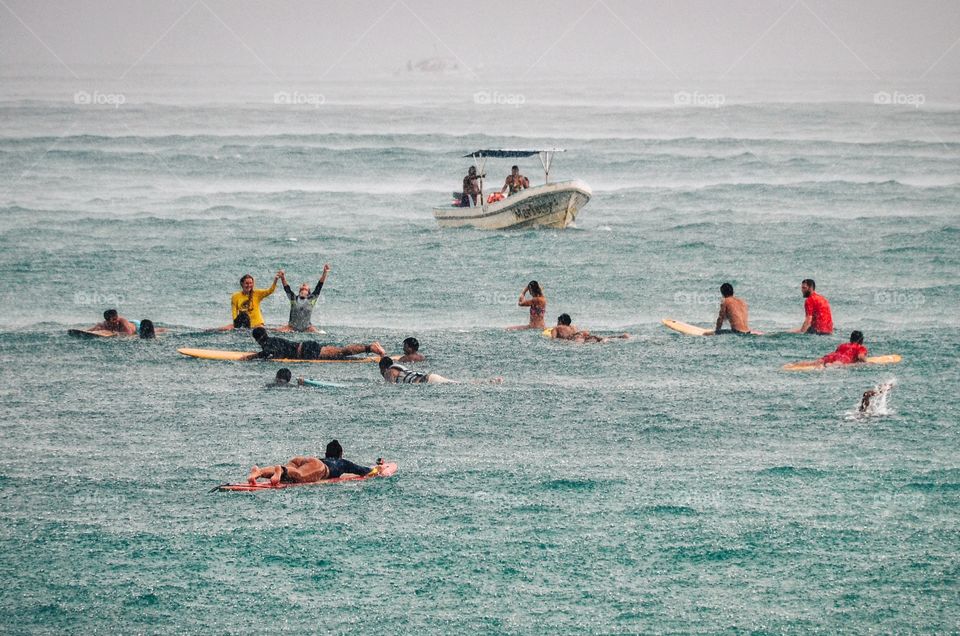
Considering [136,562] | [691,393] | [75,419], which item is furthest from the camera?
[691,393]

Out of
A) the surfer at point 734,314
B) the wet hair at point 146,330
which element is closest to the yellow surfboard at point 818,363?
the surfer at point 734,314

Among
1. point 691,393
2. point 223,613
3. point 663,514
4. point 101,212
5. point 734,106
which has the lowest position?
point 223,613

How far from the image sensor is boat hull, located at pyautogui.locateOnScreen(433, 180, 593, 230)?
3869 cm

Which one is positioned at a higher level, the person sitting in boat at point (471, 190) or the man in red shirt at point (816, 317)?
the person sitting in boat at point (471, 190)

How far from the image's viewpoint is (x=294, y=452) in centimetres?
1742

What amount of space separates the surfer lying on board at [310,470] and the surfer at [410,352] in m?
5.89

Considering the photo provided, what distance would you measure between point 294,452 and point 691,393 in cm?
711

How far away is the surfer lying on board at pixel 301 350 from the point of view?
883 inches

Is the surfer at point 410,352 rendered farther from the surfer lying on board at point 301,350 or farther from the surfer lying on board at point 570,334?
the surfer lying on board at point 570,334

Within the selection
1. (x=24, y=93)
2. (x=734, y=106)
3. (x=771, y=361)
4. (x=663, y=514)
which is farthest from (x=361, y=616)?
(x=24, y=93)

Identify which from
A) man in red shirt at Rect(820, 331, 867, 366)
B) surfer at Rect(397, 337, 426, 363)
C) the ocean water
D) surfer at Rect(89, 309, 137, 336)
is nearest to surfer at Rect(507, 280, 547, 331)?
the ocean water

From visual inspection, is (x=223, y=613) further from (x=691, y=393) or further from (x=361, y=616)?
(x=691, y=393)

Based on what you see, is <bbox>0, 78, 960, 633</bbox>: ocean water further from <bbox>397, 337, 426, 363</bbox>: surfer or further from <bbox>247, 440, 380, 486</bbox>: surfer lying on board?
<bbox>397, 337, 426, 363</bbox>: surfer

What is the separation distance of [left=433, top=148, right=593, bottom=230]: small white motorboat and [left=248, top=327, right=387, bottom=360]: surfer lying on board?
52.5 ft
